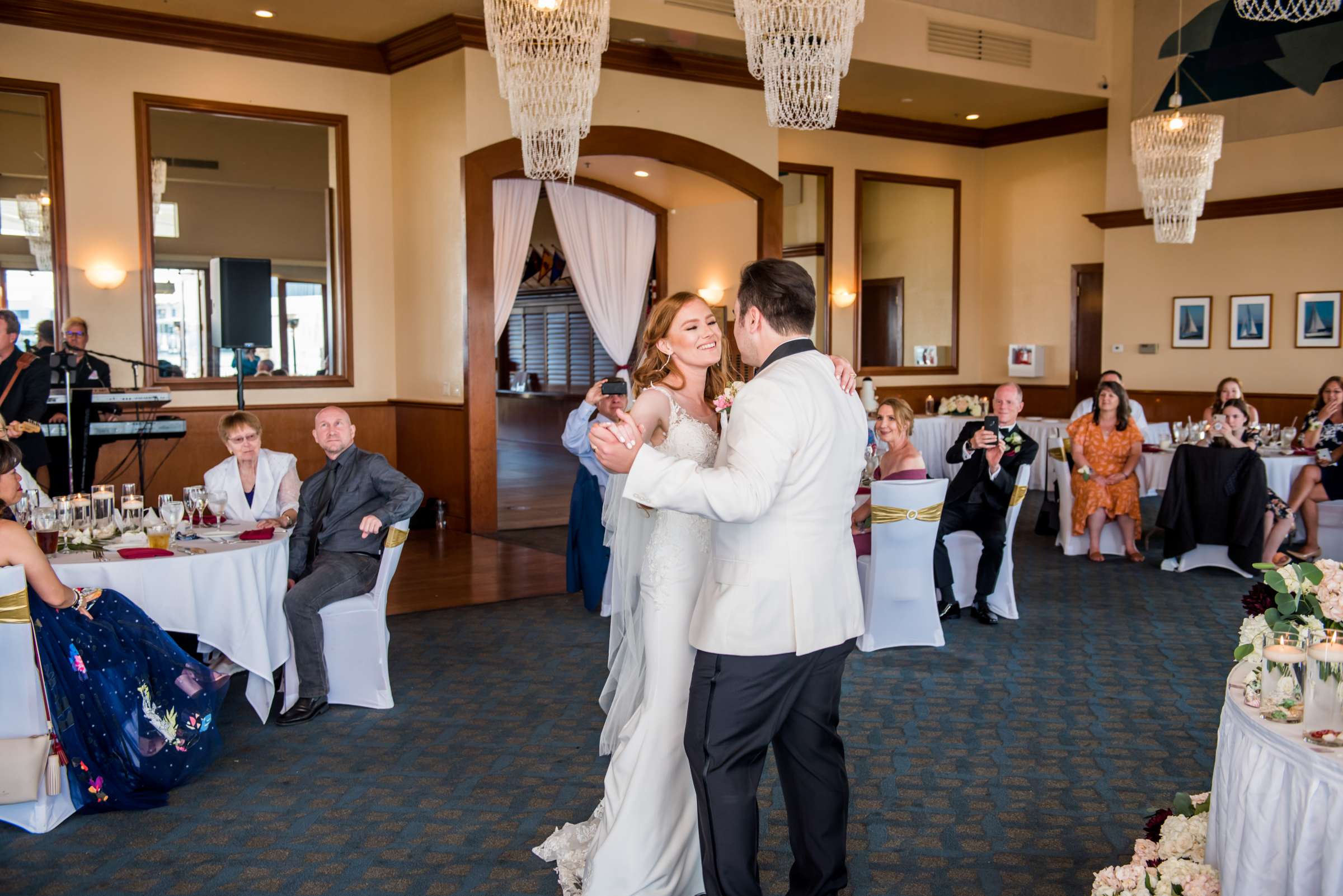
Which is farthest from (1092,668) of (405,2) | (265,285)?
(405,2)

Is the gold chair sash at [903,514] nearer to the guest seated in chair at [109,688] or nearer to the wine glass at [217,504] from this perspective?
the wine glass at [217,504]

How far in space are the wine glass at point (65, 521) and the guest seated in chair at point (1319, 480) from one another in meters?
7.76

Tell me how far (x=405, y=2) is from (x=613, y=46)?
6.76 feet

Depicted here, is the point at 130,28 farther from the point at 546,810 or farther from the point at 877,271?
the point at 877,271

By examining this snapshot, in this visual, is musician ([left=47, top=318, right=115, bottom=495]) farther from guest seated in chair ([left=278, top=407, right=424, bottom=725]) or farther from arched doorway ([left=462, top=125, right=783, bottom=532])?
guest seated in chair ([left=278, top=407, right=424, bottom=725])

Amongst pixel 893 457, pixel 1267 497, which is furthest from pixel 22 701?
pixel 1267 497

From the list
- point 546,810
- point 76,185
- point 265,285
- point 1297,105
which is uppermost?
point 1297,105

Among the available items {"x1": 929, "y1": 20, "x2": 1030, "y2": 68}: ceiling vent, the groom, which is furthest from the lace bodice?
{"x1": 929, "y1": 20, "x2": 1030, "y2": 68}: ceiling vent

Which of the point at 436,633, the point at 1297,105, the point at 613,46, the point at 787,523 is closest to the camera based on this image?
the point at 787,523

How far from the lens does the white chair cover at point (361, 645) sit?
15.7 feet

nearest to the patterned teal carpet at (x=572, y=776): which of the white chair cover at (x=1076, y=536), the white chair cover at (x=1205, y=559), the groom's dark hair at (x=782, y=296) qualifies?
the groom's dark hair at (x=782, y=296)

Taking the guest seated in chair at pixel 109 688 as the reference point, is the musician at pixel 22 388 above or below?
above

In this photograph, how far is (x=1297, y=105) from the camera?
1148cm

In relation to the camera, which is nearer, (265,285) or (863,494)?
(863,494)
